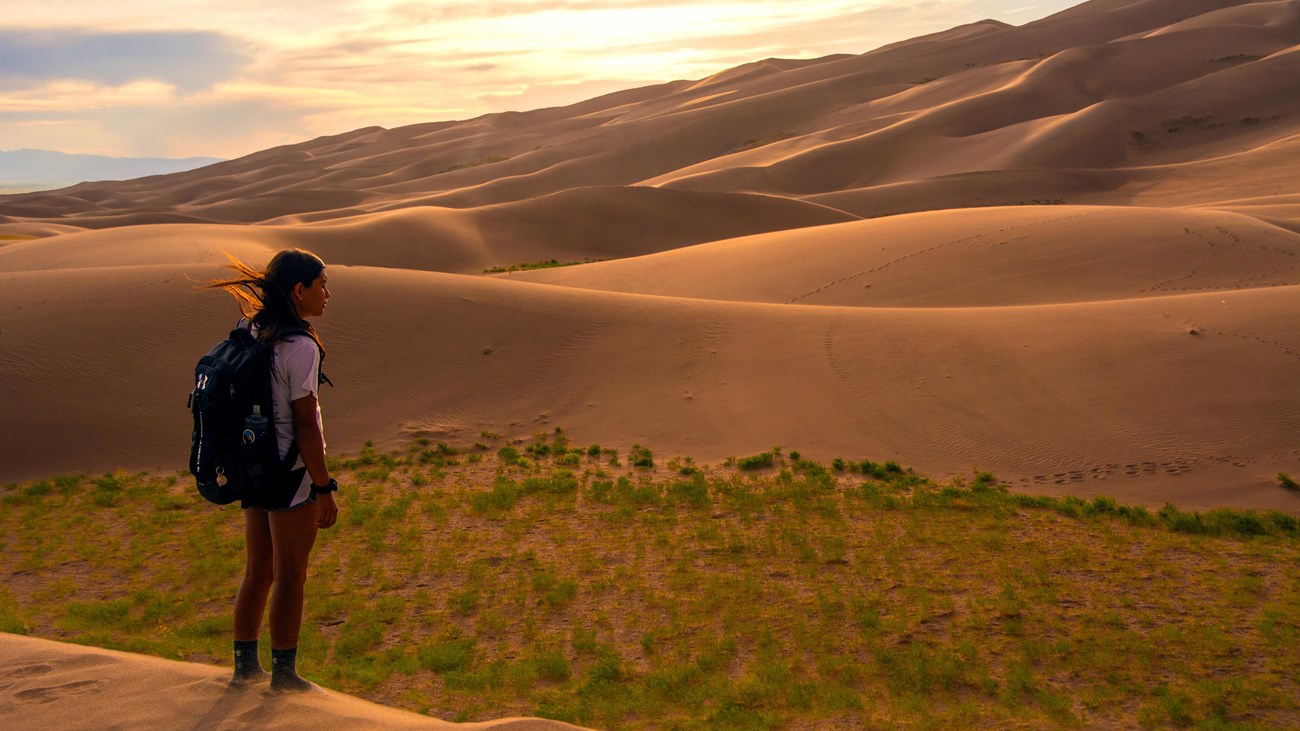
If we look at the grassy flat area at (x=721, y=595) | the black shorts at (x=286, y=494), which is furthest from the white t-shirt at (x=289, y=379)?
the grassy flat area at (x=721, y=595)

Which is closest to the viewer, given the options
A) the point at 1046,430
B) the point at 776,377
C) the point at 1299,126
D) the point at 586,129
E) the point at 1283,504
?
the point at 1283,504

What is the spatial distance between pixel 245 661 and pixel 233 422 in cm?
125

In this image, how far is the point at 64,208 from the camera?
7788cm

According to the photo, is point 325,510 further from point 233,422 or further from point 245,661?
point 245,661

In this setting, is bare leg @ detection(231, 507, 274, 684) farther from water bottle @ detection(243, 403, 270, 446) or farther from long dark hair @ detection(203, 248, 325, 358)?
long dark hair @ detection(203, 248, 325, 358)

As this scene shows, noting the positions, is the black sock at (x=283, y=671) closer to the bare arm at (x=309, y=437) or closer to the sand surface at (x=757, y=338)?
the bare arm at (x=309, y=437)

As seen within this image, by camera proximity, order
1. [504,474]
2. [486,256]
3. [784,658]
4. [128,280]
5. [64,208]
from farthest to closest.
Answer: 1. [64,208]
2. [486,256]
3. [128,280]
4. [504,474]
5. [784,658]

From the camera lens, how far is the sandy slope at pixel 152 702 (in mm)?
3971

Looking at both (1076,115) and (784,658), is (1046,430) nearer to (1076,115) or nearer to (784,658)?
(784,658)

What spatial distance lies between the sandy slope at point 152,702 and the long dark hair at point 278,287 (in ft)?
5.21

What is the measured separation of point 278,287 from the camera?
13.8 ft

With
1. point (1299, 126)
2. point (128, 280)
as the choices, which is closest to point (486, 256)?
point (128, 280)

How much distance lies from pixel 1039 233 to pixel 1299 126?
139 feet

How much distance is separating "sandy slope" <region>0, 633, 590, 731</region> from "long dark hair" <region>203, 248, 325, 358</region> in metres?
1.59
